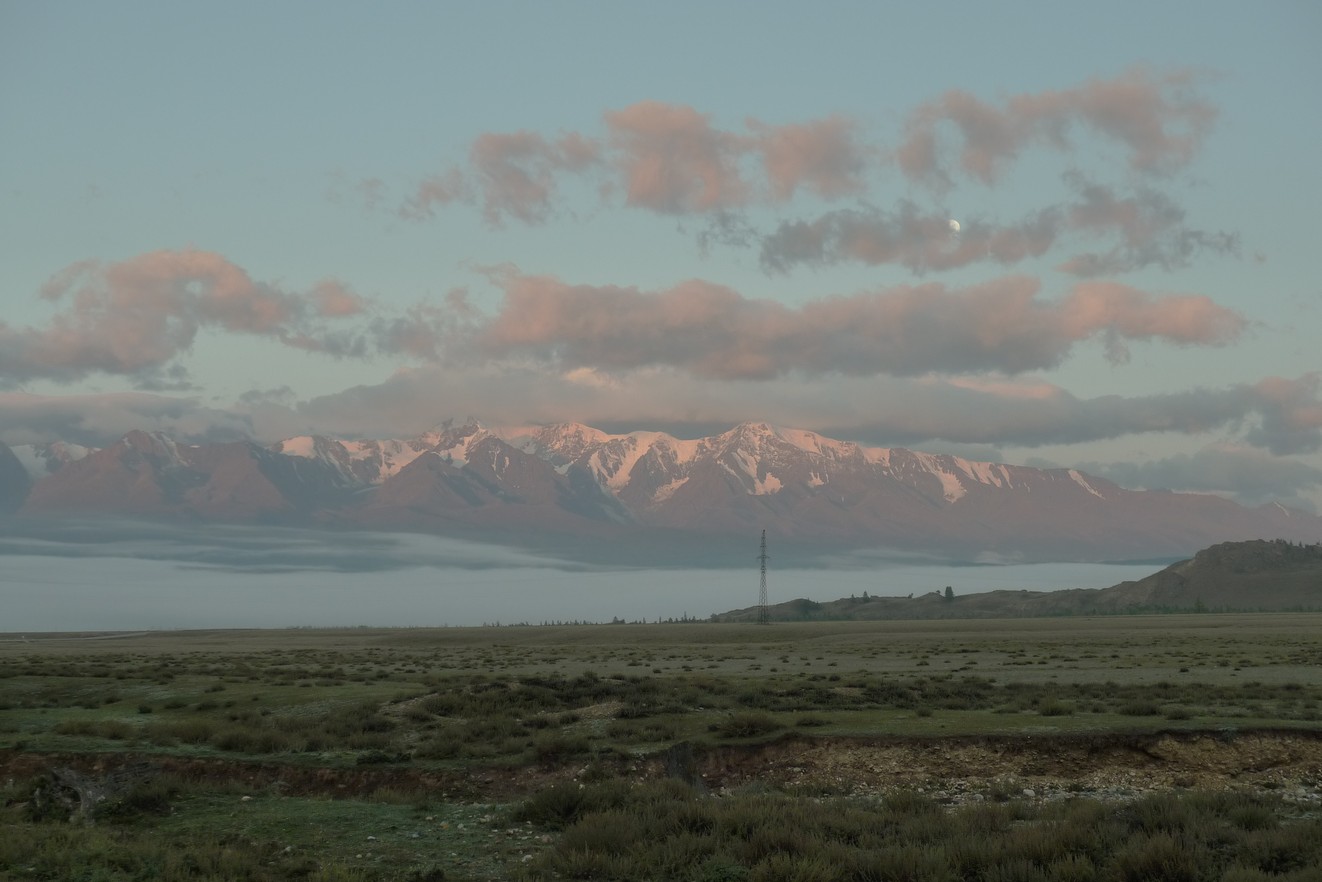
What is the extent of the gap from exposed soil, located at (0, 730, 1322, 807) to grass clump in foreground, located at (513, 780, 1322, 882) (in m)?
4.66

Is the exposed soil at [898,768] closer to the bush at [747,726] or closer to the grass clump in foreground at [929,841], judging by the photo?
the bush at [747,726]

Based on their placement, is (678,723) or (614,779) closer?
(614,779)

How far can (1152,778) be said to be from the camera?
82.2ft

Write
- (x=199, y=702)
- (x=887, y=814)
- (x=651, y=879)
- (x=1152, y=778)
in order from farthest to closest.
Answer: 1. (x=199, y=702)
2. (x=1152, y=778)
3. (x=887, y=814)
4. (x=651, y=879)

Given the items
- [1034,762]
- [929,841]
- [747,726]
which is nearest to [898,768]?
[1034,762]

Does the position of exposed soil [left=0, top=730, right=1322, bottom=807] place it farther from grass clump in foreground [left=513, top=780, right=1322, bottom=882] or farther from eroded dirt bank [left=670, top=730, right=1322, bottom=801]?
grass clump in foreground [left=513, top=780, right=1322, bottom=882]

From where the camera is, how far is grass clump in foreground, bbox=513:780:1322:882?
14.8 meters

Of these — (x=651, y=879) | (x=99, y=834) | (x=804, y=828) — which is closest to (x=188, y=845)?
(x=99, y=834)

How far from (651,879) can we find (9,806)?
45.5ft

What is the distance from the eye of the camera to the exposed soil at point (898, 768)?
2430cm

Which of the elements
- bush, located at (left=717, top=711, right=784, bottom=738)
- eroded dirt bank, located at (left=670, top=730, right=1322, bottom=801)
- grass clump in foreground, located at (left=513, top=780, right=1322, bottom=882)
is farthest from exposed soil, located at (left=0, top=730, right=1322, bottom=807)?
grass clump in foreground, located at (left=513, top=780, right=1322, bottom=882)

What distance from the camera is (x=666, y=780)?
72.0 ft

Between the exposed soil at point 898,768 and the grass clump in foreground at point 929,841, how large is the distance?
4660mm

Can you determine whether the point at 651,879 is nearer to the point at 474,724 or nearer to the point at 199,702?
the point at 474,724
